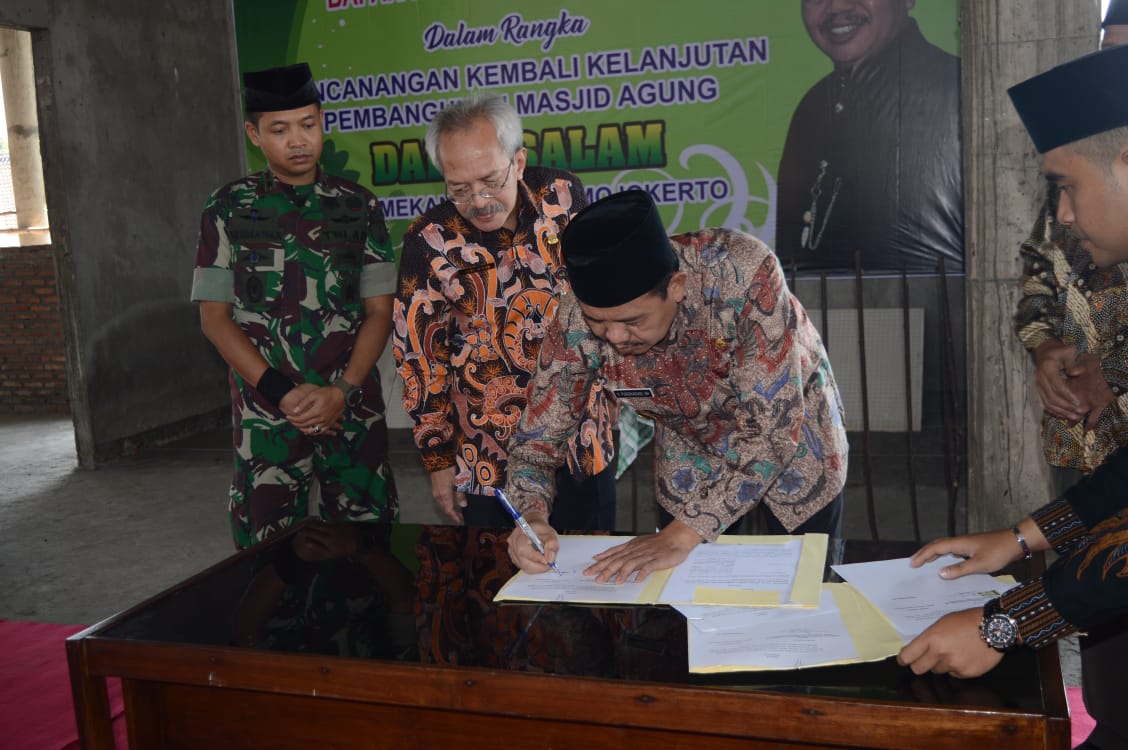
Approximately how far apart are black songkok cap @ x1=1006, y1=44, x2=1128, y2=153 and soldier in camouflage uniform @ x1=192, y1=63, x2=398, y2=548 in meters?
1.81

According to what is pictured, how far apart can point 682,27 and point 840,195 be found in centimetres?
125

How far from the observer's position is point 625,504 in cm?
471

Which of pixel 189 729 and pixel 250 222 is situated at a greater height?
pixel 250 222

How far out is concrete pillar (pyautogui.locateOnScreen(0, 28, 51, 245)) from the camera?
8.15m

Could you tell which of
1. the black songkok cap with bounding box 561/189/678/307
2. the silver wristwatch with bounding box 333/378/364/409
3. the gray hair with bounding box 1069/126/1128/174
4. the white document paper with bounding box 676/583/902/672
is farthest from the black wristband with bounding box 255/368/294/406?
the gray hair with bounding box 1069/126/1128/174

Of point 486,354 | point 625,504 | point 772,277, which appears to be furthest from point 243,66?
point 772,277

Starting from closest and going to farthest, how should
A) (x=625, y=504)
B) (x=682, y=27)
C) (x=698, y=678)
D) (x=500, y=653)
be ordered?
(x=698, y=678), (x=500, y=653), (x=625, y=504), (x=682, y=27)

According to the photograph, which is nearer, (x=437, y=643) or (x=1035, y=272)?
(x=437, y=643)

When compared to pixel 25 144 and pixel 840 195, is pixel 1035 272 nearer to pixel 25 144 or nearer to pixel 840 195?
pixel 840 195

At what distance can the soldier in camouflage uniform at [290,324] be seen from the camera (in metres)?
2.56

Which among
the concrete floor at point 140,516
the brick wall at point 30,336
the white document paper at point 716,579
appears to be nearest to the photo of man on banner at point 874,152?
the concrete floor at point 140,516

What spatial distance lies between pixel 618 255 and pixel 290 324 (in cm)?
137

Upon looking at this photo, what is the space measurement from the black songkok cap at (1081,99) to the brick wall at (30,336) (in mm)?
8246

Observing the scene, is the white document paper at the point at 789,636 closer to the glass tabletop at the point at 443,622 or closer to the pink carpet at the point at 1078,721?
the glass tabletop at the point at 443,622
